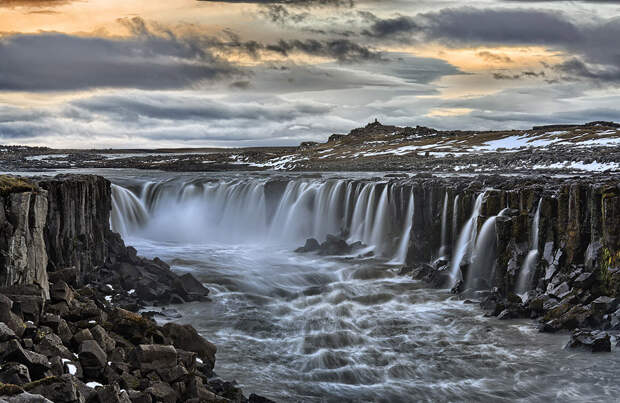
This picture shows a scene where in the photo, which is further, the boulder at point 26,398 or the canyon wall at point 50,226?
the canyon wall at point 50,226

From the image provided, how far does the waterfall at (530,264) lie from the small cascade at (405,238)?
9.41 metres

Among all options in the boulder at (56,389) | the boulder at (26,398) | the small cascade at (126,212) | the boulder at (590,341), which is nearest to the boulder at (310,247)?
the small cascade at (126,212)

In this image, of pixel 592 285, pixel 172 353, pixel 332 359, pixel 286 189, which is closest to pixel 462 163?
Answer: pixel 286 189

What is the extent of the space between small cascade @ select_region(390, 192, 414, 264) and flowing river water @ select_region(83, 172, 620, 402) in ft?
0.41

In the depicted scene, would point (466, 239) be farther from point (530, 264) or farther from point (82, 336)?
point (82, 336)

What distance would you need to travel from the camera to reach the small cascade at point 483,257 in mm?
26750

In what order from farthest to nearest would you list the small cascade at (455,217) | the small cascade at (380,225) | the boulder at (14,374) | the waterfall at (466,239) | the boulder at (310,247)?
the boulder at (310,247), the small cascade at (380,225), the small cascade at (455,217), the waterfall at (466,239), the boulder at (14,374)

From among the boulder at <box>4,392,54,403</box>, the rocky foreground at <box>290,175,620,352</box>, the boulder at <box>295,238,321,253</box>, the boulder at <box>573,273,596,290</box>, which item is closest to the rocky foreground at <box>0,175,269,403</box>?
the boulder at <box>4,392,54,403</box>

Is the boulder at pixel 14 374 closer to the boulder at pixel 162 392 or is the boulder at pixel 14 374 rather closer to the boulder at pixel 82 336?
the boulder at pixel 162 392

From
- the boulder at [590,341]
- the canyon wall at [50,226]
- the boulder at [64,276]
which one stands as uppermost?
the canyon wall at [50,226]

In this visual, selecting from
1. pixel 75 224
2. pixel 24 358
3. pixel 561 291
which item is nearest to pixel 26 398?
pixel 24 358

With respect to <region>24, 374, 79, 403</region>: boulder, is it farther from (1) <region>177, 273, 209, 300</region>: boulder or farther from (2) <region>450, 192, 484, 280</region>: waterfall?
(2) <region>450, 192, 484, 280</region>: waterfall

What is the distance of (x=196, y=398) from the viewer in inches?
486

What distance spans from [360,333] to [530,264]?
911 centimetres
